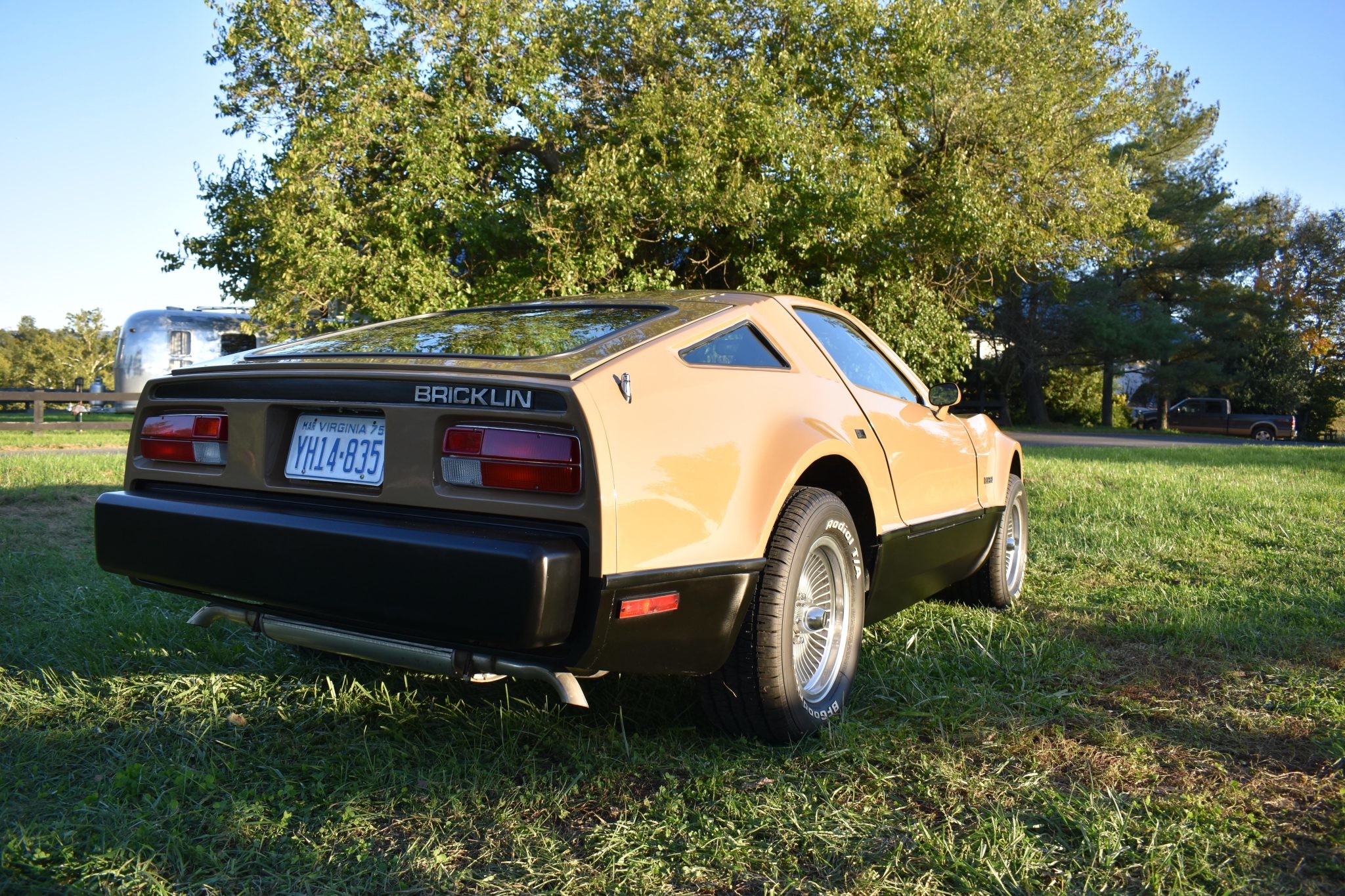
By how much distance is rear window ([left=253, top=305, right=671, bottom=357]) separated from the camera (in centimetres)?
265

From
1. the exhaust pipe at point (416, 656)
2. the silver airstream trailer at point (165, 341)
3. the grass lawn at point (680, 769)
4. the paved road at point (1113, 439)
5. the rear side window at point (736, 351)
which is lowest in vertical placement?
the grass lawn at point (680, 769)

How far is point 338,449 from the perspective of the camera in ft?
8.27

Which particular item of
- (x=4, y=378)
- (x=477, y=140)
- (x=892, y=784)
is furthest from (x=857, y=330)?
(x=4, y=378)

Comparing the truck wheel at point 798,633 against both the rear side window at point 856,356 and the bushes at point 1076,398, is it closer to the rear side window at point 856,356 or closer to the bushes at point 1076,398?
the rear side window at point 856,356

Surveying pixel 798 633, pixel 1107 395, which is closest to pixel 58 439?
pixel 798 633

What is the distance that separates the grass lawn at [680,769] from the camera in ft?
6.76

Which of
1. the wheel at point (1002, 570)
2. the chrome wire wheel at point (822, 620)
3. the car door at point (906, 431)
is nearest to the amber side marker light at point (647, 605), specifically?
the chrome wire wheel at point (822, 620)

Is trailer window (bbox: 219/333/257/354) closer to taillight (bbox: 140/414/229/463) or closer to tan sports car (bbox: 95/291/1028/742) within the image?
taillight (bbox: 140/414/229/463)

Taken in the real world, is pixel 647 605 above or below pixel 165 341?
below

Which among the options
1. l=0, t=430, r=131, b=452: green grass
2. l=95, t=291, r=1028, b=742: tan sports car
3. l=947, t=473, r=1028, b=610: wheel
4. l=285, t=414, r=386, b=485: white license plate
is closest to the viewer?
l=95, t=291, r=1028, b=742: tan sports car

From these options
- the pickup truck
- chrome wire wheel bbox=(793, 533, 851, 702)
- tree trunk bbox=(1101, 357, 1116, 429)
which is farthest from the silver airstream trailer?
the pickup truck

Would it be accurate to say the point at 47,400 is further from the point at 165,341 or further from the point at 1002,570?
the point at 1002,570

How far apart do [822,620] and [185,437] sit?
1935 mm

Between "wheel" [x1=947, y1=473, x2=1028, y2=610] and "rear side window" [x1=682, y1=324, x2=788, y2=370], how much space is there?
6.09 feet
